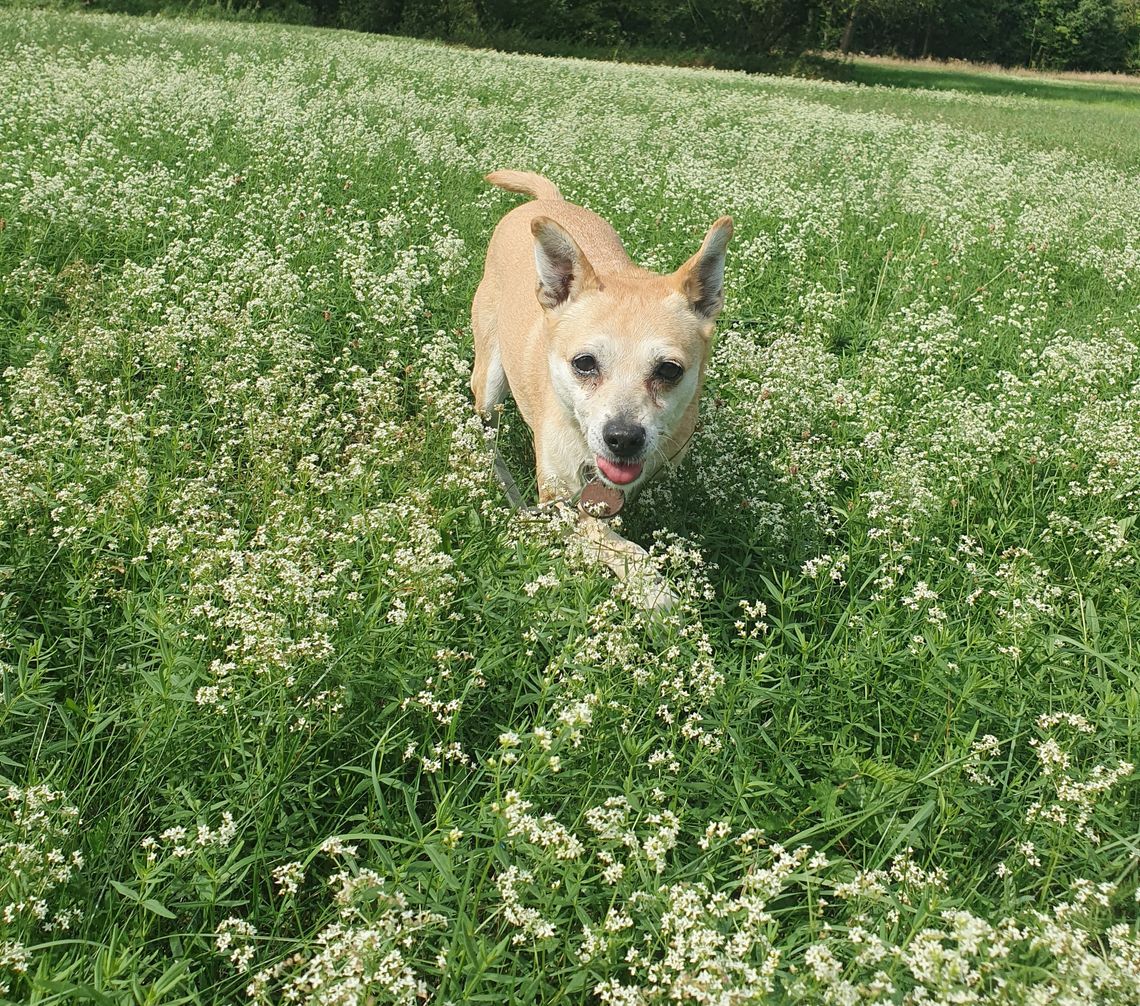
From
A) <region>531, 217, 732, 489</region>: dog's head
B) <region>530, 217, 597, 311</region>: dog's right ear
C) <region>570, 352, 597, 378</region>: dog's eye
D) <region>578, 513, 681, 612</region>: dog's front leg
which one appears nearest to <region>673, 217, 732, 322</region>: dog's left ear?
<region>531, 217, 732, 489</region>: dog's head

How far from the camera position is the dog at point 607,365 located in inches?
162

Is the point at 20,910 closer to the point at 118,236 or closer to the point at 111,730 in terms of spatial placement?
the point at 111,730

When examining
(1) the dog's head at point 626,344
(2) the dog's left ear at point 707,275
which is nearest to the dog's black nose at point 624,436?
(1) the dog's head at point 626,344

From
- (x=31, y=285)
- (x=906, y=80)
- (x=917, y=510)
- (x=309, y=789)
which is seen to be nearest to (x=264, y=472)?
(x=309, y=789)

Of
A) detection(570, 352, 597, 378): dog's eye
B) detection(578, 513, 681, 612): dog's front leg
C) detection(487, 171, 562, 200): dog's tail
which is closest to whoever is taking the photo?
detection(578, 513, 681, 612): dog's front leg

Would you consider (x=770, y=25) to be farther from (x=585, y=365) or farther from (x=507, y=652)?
(x=507, y=652)

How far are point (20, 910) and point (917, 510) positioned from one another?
3.87m

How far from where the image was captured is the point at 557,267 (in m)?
4.75

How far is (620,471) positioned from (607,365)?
0.56 meters

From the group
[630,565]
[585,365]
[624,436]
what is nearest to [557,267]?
[585,365]

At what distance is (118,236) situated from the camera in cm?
658

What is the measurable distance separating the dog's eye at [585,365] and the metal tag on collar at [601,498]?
53cm

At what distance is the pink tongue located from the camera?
4145mm

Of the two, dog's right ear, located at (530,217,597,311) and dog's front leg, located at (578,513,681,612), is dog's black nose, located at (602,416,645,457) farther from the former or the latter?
dog's right ear, located at (530,217,597,311)
